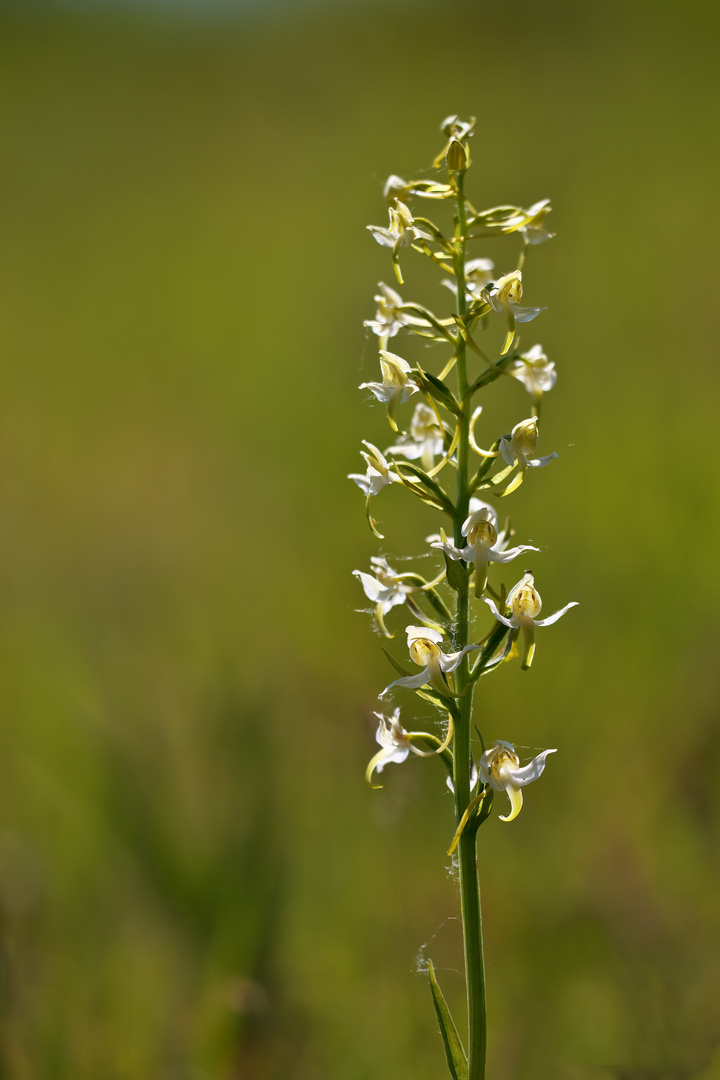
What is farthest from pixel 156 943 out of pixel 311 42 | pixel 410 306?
pixel 311 42

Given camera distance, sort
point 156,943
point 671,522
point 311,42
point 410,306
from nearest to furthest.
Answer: point 410,306
point 156,943
point 671,522
point 311,42

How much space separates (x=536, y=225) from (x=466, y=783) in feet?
4.16

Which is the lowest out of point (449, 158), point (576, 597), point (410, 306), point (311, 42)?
point (576, 597)

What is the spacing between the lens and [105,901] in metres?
3.25

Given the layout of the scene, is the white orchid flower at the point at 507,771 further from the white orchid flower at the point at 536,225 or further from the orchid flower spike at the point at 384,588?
the white orchid flower at the point at 536,225

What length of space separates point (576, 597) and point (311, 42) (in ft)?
62.8

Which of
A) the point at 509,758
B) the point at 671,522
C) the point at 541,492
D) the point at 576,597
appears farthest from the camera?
the point at 541,492

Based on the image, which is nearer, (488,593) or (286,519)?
(488,593)

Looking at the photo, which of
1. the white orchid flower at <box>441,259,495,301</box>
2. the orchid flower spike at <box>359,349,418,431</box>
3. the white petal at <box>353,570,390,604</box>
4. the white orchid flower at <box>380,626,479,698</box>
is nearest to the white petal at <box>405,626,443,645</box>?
the white orchid flower at <box>380,626,479,698</box>

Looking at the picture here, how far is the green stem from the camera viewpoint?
1703mm

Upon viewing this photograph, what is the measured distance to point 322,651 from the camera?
507 cm

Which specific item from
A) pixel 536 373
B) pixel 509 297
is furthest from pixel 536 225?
pixel 536 373

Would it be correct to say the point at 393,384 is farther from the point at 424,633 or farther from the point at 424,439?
the point at 424,633

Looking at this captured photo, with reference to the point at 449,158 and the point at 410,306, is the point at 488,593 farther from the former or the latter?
the point at 449,158
